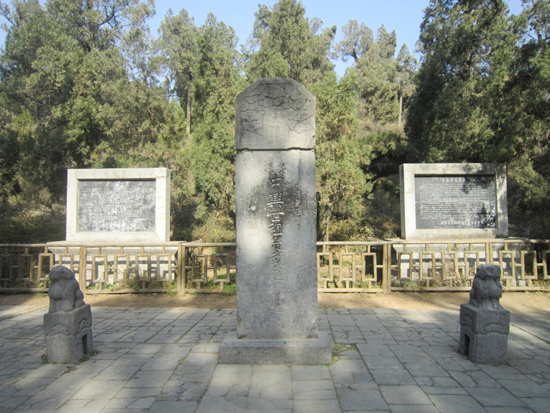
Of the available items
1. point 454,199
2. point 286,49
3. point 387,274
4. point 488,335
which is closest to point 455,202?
point 454,199

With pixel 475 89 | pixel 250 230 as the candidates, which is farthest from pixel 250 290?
pixel 475 89

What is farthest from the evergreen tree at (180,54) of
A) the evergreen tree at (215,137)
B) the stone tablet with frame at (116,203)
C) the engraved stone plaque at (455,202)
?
the engraved stone plaque at (455,202)

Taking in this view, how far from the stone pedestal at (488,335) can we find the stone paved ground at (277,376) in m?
0.10

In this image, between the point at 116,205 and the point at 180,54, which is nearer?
the point at 116,205

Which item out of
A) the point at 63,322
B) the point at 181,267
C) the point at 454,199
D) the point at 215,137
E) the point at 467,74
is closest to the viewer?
the point at 63,322

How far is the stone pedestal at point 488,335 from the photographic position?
351 cm

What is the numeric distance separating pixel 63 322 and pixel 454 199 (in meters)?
7.00

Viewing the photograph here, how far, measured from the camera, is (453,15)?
30.9 ft

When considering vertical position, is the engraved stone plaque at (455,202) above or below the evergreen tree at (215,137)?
below

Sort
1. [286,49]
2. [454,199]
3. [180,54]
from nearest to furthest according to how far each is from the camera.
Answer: [454,199] → [286,49] → [180,54]

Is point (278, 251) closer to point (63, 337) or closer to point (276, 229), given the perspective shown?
point (276, 229)

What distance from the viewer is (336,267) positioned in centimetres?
671

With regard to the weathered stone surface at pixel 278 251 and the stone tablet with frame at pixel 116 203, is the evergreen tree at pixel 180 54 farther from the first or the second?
the weathered stone surface at pixel 278 251

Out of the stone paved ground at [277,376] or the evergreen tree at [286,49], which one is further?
the evergreen tree at [286,49]
